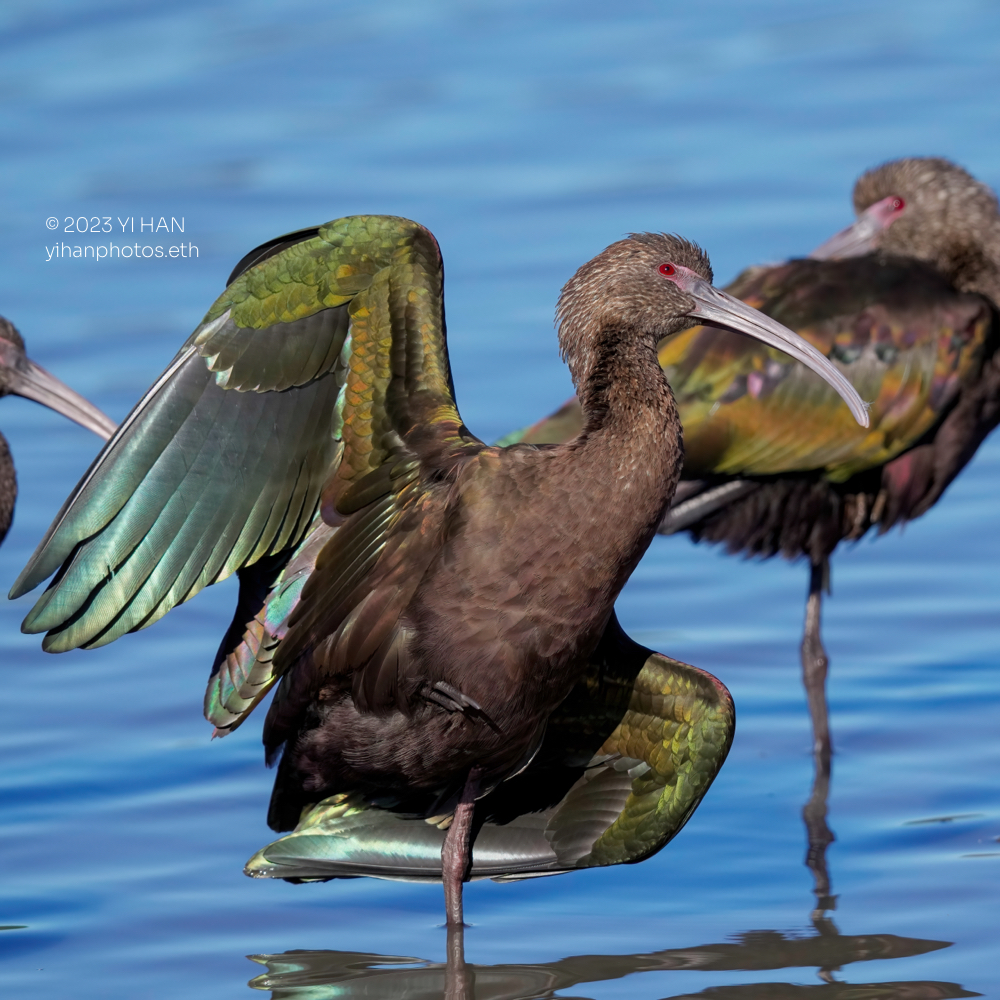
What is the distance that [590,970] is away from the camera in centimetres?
637

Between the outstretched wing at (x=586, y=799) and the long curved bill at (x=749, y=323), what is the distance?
906 mm

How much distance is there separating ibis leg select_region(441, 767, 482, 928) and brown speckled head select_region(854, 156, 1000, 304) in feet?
12.7

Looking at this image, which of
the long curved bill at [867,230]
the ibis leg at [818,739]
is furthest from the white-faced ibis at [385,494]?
the long curved bill at [867,230]

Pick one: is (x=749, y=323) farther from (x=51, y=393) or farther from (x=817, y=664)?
(x=51, y=393)

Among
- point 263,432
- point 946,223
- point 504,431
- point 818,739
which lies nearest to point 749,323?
point 263,432

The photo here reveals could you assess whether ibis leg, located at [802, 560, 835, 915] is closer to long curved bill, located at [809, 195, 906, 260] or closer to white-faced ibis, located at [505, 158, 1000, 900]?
white-faced ibis, located at [505, 158, 1000, 900]

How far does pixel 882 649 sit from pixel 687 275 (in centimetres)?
338

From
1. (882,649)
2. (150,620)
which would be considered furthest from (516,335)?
(150,620)

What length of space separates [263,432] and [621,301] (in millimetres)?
1024

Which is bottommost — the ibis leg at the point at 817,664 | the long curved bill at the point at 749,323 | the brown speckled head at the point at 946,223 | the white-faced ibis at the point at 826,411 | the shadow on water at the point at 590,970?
the shadow on water at the point at 590,970

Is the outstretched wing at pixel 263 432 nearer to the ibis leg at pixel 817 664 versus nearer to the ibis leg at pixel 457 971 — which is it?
the ibis leg at pixel 457 971

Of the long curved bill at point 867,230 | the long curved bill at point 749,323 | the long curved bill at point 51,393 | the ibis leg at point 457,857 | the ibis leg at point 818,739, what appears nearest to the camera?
the long curved bill at point 749,323

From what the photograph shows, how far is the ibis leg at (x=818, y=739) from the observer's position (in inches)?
279

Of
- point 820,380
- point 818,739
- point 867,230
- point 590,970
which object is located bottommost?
point 590,970
